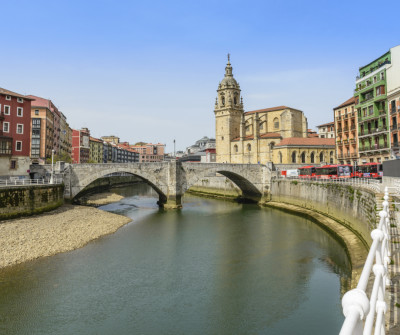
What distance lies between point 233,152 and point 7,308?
7081 cm

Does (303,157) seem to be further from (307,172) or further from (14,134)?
(14,134)

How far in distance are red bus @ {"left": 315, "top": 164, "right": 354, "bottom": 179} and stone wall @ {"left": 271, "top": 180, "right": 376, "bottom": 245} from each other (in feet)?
12.5

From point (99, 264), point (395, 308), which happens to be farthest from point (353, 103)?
point (395, 308)

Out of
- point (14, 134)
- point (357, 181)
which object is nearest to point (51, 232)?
point (14, 134)

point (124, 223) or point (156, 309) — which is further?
point (124, 223)

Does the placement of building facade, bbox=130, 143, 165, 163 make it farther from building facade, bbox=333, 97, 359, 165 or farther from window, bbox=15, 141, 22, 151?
building facade, bbox=333, 97, 359, 165

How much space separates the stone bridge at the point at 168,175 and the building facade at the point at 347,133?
494 inches

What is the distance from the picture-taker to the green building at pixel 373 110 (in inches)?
1547

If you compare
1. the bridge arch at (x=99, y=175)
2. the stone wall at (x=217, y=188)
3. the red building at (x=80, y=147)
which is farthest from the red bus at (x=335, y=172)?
the red building at (x=80, y=147)

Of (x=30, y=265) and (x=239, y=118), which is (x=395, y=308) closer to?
(x=30, y=265)

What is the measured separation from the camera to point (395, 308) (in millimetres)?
6219

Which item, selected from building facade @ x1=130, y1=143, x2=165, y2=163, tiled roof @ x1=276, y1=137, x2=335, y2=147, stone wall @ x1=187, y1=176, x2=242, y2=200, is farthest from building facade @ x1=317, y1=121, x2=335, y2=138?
building facade @ x1=130, y1=143, x2=165, y2=163

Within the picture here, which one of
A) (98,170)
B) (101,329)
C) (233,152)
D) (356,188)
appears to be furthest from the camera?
(233,152)

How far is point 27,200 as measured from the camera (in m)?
31.6
